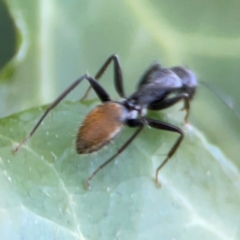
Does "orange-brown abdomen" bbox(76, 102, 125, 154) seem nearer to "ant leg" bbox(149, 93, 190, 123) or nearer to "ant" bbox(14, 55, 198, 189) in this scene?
"ant" bbox(14, 55, 198, 189)

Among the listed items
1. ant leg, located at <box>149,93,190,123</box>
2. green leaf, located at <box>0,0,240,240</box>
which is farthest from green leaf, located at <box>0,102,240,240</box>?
ant leg, located at <box>149,93,190,123</box>

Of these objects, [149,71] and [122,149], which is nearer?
[122,149]

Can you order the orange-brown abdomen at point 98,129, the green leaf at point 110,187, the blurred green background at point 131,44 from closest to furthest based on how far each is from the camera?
the green leaf at point 110,187
the orange-brown abdomen at point 98,129
the blurred green background at point 131,44

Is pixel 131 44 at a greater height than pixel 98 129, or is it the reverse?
Result: pixel 131 44

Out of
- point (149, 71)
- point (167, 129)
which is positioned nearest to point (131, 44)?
point (149, 71)

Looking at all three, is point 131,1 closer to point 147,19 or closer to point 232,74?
point 147,19

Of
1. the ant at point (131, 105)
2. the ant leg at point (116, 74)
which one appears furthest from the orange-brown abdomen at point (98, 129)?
the ant leg at point (116, 74)

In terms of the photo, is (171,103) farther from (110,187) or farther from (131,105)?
(110,187)

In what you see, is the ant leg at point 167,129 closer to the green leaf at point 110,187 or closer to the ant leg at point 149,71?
the green leaf at point 110,187

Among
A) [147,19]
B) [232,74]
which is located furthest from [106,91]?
[232,74]
